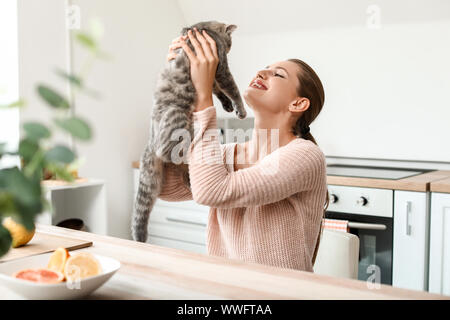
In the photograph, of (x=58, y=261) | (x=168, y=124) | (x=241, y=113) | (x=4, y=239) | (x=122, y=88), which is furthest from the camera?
(x=122, y=88)

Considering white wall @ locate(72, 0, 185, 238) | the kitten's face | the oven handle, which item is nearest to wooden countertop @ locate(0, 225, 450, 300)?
the kitten's face

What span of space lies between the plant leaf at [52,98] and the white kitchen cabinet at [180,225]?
2537 mm

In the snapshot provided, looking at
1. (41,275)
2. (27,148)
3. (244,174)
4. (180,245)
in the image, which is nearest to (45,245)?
(41,275)

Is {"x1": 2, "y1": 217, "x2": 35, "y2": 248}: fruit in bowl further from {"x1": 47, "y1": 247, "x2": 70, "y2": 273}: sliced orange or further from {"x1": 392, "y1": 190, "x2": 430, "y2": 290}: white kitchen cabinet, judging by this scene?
{"x1": 392, "y1": 190, "x2": 430, "y2": 290}: white kitchen cabinet

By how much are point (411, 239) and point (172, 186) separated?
1.35m

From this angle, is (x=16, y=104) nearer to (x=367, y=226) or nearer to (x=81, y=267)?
(x=81, y=267)

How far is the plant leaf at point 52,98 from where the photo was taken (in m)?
0.49

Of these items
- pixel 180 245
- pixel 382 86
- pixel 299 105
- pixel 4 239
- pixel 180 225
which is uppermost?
pixel 382 86

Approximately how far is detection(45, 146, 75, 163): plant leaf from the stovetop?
215 centimetres

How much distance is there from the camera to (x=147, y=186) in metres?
1.42

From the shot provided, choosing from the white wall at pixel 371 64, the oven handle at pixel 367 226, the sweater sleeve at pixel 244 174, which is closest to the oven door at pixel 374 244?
the oven handle at pixel 367 226

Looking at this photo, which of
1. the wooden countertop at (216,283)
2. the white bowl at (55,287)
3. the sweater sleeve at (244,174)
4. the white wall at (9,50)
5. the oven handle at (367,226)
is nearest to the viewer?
the white bowl at (55,287)

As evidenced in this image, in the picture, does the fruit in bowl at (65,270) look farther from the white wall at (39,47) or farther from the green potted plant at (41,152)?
the white wall at (39,47)

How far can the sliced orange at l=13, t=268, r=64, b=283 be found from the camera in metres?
0.82
